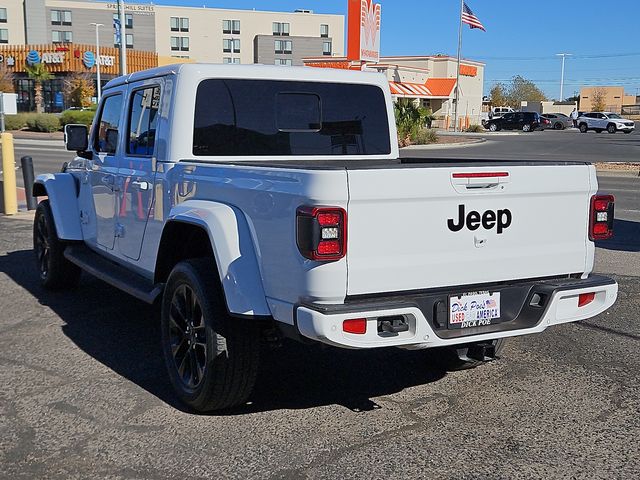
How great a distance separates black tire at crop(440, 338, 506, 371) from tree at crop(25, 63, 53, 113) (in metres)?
75.8

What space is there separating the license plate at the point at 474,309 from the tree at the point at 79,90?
242ft

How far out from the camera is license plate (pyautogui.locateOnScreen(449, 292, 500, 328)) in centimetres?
402

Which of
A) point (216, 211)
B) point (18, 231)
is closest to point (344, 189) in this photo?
point (216, 211)

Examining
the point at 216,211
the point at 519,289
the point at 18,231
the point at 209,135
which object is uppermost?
the point at 209,135

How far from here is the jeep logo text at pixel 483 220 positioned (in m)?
4.00

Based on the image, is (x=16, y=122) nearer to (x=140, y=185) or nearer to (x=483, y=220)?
(x=140, y=185)

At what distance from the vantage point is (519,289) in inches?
167

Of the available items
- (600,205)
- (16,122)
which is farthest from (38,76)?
(600,205)

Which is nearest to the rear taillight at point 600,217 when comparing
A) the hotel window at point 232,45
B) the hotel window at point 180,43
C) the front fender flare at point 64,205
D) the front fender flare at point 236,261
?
the front fender flare at point 236,261

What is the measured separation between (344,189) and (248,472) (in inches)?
57.0

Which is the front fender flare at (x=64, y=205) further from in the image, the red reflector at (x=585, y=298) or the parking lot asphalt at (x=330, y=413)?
the red reflector at (x=585, y=298)

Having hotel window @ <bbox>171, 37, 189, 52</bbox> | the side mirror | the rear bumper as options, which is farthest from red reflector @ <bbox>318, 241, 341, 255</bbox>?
hotel window @ <bbox>171, 37, 189, 52</bbox>

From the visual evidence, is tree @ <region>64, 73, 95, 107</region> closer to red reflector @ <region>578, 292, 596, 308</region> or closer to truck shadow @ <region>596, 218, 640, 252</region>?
truck shadow @ <region>596, 218, 640, 252</region>

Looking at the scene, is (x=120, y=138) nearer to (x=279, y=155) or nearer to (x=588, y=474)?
(x=279, y=155)
